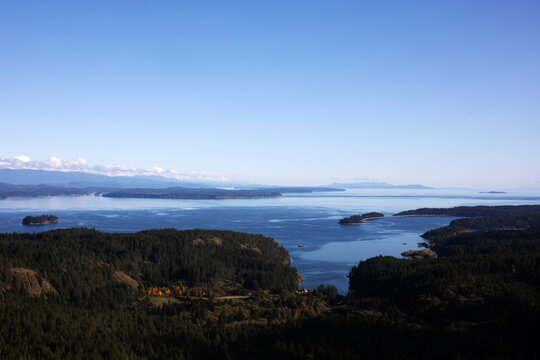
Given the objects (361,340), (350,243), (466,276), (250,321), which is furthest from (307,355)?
(350,243)

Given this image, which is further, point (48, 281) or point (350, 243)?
point (350, 243)

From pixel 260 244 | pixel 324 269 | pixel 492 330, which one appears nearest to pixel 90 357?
pixel 492 330

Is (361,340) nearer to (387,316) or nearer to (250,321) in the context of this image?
(387,316)

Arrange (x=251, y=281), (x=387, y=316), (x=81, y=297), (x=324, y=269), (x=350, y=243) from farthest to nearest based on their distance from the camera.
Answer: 1. (x=350, y=243)
2. (x=324, y=269)
3. (x=251, y=281)
4. (x=81, y=297)
5. (x=387, y=316)

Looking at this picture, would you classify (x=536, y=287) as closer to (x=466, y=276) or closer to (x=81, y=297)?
(x=466, y=276)

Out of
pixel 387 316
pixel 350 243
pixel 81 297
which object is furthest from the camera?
pixel 350 243

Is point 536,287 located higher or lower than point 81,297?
higher
